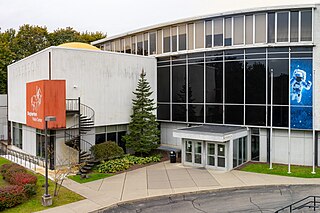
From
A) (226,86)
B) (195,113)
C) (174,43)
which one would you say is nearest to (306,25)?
(226,86)

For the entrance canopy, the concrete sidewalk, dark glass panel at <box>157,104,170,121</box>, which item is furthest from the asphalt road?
dark glass panel at <box>157,104,170,121</box>

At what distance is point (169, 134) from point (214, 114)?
535 cm

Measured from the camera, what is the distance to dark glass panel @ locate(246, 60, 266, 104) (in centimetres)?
2422

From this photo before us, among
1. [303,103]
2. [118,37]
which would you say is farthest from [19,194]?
[118,37]

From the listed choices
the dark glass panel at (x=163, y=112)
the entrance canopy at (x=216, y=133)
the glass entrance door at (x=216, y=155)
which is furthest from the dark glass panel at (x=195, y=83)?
the glass entrance door at (x=216, y=155)

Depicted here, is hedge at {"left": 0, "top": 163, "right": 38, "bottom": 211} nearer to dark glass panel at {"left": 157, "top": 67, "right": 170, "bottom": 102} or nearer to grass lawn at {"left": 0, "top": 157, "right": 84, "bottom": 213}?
grass lawn at {"left": 0, "top": 157, "right": 84, "bottom": 213}

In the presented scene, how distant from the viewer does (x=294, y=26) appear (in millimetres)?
23281

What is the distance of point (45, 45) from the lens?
55.8 meters

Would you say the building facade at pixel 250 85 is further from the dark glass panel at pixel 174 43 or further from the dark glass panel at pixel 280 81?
the dark glass panel at pixel 174 43

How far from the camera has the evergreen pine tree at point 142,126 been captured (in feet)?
85.5

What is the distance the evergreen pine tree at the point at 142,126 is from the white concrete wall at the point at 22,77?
770cm

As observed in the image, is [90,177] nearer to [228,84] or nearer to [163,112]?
[163,112]

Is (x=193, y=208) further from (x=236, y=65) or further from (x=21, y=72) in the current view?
(x=21, y=72)

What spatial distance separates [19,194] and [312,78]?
66.6 feet
